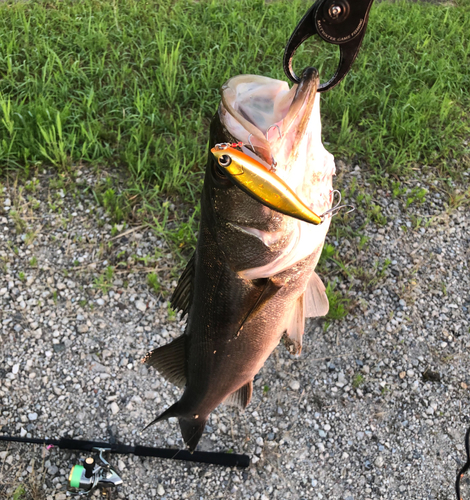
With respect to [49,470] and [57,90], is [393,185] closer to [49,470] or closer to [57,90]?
[57,90]

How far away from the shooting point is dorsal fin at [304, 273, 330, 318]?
5.86ft

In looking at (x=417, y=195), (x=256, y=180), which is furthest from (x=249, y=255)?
(x=417, y=195)

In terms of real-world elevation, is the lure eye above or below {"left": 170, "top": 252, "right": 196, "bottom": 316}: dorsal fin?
above

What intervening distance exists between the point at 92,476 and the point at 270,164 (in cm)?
210

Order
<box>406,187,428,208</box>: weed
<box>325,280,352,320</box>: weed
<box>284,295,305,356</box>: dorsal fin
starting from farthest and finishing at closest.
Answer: <box>406,187,428,208</box>: weed, <box>325,280,352,320</box>: weed, <box>284,295,305,356</box>: dorsal fin

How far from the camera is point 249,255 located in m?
1.36

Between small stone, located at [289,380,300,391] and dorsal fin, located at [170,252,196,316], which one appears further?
small stone, located at [289,380,300,391]

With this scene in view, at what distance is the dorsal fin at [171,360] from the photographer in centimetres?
188

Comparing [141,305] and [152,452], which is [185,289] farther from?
[141,305]

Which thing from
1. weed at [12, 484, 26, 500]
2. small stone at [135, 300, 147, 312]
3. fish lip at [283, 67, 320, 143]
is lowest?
weed at [12, 484, 26, 500]

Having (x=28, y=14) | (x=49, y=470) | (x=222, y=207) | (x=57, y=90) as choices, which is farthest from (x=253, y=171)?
(x=28, y=14)

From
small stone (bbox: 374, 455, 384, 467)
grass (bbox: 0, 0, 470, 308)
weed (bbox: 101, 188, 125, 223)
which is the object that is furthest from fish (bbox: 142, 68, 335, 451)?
weed (bbox: 101, 188, 125, 223)

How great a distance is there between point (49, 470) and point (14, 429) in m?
0.33

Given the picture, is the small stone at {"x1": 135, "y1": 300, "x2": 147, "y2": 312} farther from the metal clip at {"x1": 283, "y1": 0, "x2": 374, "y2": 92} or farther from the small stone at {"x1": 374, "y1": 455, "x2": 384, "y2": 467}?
the metal clip at {"x1": 283, "y1": 0, "x2": 374, "y2": 92}
